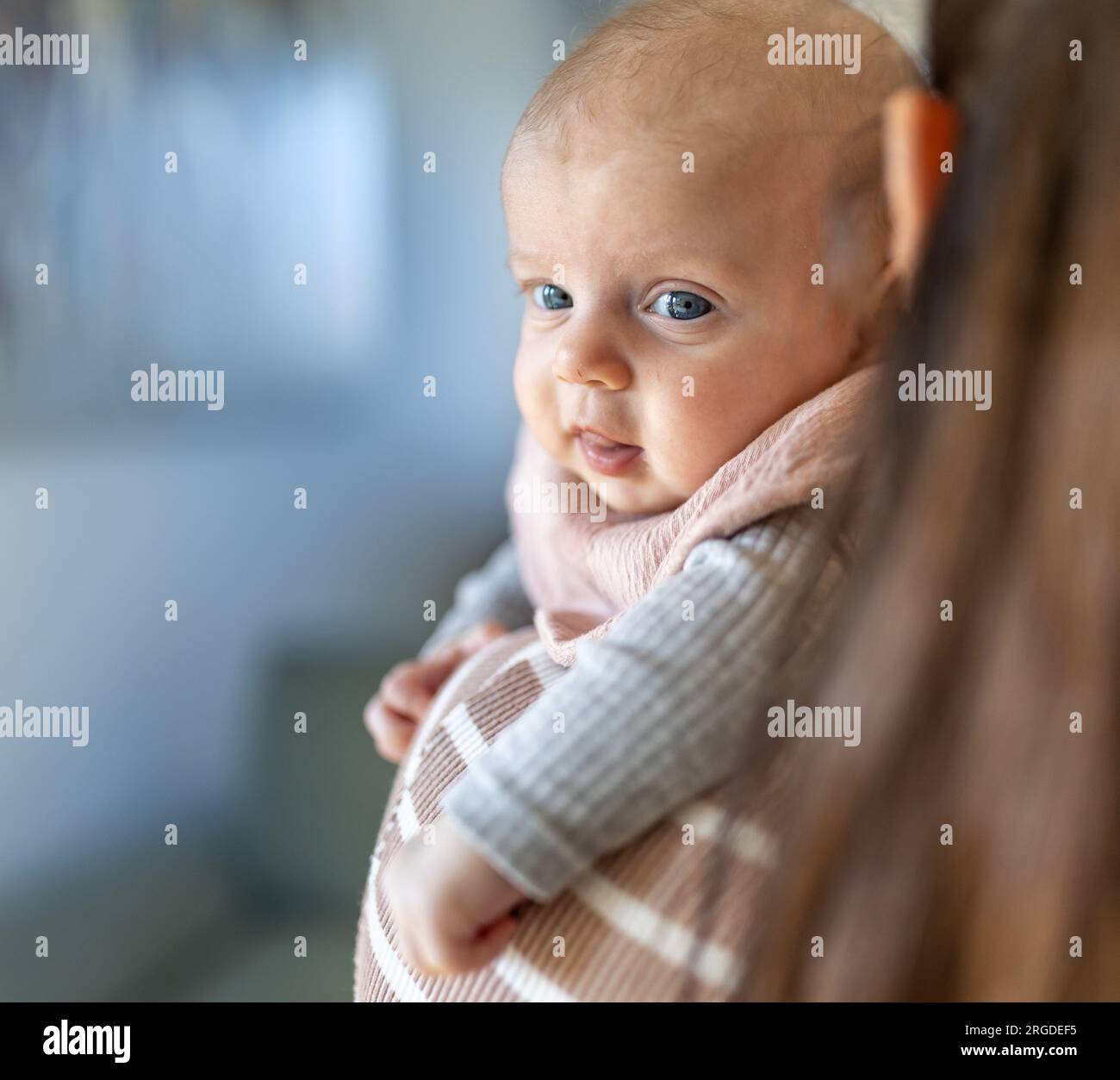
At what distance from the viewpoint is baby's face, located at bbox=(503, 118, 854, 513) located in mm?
703

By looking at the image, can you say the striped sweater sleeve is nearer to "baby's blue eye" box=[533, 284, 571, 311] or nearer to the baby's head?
the baby's head

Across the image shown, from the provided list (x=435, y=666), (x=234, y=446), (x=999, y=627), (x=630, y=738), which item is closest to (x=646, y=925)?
(x=630, y=738)

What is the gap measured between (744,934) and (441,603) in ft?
5.58

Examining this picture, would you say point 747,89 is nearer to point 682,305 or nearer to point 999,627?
point 682,305

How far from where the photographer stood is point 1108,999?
1.65 feet

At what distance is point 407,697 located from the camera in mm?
982

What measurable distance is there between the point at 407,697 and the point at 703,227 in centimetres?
48

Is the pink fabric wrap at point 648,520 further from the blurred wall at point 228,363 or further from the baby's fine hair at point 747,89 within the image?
the blurred wall at point 228,363

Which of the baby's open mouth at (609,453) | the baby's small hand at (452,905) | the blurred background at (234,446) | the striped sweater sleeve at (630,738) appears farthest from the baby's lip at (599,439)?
the blurred background at (234,446)

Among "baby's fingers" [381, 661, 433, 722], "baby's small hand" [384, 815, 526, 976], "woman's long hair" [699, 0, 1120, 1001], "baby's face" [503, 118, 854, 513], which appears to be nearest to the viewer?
"woman's long hair" [699, 0, 1120, 1001]

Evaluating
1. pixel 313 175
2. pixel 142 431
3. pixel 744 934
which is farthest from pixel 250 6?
pixel 744 934

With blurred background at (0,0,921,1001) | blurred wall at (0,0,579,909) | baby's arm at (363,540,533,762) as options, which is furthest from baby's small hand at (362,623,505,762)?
blurred wall at (0,0,579,909)

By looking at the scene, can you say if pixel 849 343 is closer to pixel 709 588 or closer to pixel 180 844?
pixel 709 588

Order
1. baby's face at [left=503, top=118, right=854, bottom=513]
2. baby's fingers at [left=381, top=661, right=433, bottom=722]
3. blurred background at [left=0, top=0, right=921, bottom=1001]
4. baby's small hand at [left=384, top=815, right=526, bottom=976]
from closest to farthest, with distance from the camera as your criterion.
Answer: baby's small hand at [left=384, top=815, right=526, bottom=976] < baby's face at [left=503, top=118, right=854, bottom=513] < baby's fingers at [left=381, top=661, right=433, bottom=722] < blurred background at [left=0, top=0, right=921, bottom=1001]
